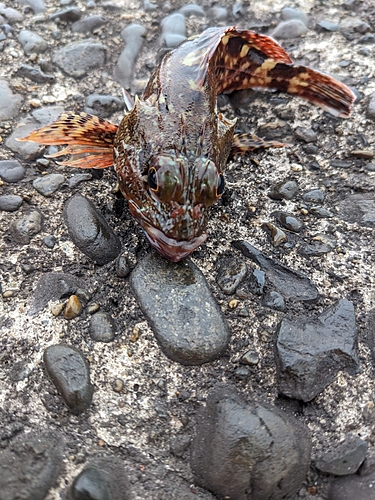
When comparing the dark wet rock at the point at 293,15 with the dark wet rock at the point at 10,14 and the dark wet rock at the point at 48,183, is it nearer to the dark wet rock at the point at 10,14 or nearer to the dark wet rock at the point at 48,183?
the dark wet rock at the point at 10,14

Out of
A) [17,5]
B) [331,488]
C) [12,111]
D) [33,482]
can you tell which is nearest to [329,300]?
[331,488]

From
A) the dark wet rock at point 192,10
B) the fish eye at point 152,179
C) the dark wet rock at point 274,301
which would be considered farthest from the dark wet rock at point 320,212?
the dark wet rock at point 192,10

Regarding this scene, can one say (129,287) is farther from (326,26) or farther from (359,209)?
(326,26)

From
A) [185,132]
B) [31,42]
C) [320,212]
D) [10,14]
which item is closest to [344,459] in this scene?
[320,212]

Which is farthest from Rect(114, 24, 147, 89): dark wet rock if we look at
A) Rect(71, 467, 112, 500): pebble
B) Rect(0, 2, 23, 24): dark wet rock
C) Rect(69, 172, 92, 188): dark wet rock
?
Rect(71, 467, 112, 500): pebble

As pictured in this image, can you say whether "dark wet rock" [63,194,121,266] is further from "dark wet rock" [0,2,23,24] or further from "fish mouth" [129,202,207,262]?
"dark wet rock" [0,2,23,24]

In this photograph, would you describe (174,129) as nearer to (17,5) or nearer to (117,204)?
(117,204)
